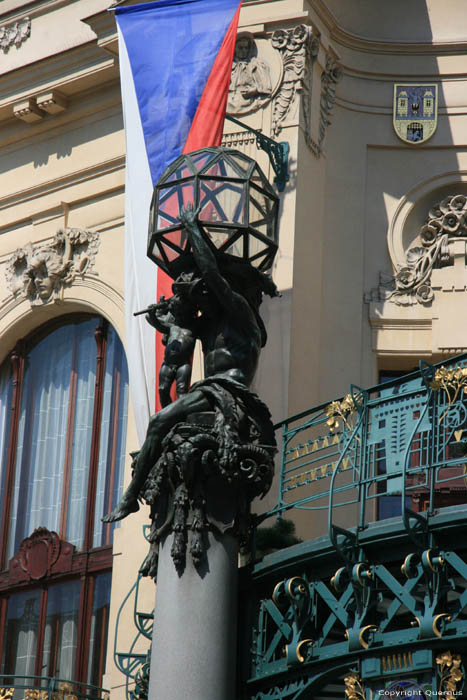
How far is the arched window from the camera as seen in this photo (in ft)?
58.3

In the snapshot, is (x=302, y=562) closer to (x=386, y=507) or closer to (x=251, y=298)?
(x=251, y=298)

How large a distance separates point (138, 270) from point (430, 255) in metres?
3.86

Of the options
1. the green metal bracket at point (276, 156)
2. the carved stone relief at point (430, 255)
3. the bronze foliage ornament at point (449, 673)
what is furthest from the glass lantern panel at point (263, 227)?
the carved stone relief at point (430, 255)

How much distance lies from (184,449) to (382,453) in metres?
5.00

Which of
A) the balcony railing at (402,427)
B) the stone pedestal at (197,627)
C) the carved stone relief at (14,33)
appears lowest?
the stone pedestal at (197,627)

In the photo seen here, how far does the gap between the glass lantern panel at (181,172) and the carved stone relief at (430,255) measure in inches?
202

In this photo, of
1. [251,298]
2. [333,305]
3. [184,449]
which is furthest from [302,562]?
[333,305]

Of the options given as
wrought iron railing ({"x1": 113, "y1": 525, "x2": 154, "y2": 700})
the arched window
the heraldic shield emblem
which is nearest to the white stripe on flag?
wrought iron railing ({"x1": 113, "y1": 525, "x2": 154, "y2": 700})

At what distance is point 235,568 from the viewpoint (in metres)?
12.7

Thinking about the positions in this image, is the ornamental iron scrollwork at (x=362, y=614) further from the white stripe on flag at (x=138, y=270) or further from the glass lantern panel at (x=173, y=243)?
the white stripe on flag at (x=138, y=270)

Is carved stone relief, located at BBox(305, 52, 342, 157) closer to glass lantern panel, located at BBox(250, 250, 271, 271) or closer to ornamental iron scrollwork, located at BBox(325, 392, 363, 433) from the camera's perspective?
glass lantern panel, located at BBox(250, 250, 271, 271)

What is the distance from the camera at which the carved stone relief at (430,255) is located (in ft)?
59.8

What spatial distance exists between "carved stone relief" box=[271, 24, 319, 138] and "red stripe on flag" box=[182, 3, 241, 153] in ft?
3.72

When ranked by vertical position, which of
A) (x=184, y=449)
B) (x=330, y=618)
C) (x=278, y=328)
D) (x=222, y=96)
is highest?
(x=222, y=96)
